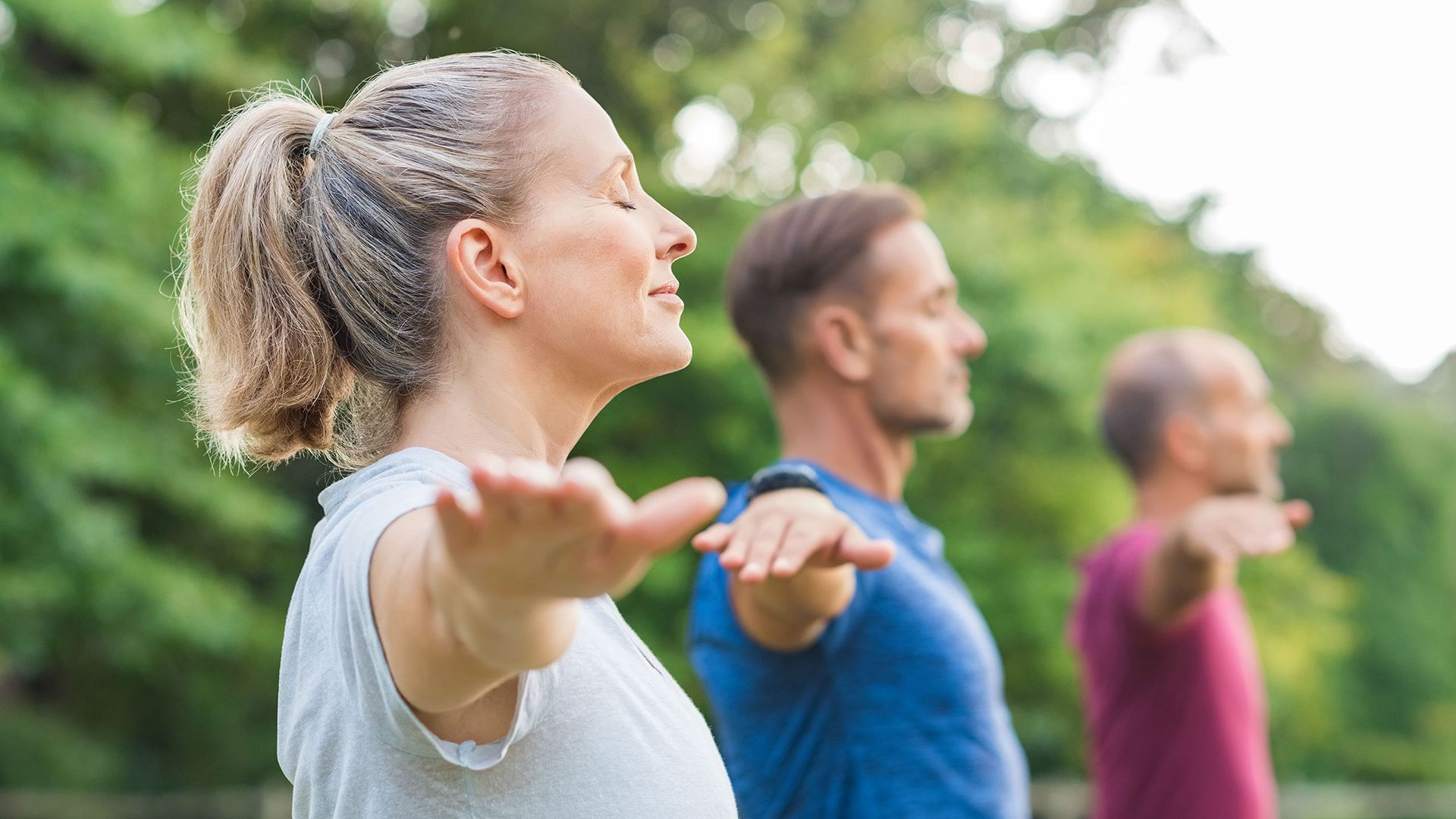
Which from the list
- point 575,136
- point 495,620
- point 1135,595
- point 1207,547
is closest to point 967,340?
point 1207,547

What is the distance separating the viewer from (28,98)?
645 centimetres

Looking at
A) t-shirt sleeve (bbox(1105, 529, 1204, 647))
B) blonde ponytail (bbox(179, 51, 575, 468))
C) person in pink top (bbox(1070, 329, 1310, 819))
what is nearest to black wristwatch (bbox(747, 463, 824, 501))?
blonde ponytail (bbox(179, 51, 575, 468))

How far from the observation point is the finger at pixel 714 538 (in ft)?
5.51

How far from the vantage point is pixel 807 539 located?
184 cm

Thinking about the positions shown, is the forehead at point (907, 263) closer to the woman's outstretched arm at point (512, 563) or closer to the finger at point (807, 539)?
the finger at point (807, 539)

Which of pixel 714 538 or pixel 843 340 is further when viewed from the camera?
pixel 843 340

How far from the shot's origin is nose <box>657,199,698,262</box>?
5.21ft

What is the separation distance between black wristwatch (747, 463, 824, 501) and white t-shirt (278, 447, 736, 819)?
0.61 m

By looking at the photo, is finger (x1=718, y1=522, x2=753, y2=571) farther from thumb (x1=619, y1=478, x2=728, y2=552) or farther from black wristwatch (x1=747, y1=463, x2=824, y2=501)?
thumb (x1=619, y1=478, x2=728, y2=552)

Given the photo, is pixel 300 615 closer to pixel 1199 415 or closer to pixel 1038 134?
pixel 1199 415

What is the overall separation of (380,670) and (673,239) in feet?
2.21

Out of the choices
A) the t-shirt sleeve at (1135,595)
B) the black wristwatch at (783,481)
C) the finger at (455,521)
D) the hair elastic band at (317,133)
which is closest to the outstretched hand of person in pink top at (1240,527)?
the t-shirt sleeve at (1135,595)

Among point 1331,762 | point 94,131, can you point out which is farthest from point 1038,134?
point 94,131

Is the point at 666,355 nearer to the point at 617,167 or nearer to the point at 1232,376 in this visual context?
the point at 617,167
